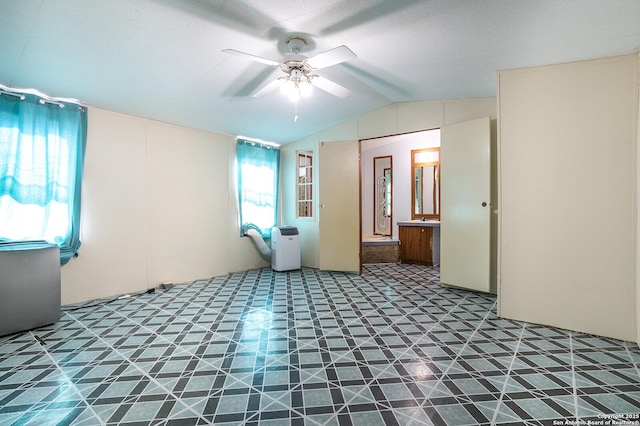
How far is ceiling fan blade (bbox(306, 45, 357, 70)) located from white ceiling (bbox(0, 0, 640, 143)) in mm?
249

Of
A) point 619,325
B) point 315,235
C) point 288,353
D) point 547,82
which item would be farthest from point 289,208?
point 619,325

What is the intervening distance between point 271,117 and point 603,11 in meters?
3.52

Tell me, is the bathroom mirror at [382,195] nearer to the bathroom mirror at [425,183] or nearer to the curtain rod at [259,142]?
the bathroom mirror at [425,183]

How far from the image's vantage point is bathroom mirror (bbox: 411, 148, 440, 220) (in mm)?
5941

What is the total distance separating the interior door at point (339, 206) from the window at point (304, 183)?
1.86 feet

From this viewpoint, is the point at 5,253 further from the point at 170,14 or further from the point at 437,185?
the point at 437,185

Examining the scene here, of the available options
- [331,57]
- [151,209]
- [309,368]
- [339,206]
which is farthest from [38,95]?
[339,206]

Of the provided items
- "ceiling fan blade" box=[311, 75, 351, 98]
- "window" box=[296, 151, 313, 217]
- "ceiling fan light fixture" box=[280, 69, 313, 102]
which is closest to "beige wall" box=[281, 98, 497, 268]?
A: "window" box=[296, 151, 313, 217]

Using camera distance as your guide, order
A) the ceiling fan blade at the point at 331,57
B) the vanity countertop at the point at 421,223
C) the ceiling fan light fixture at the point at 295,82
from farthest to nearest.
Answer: the vanity countertop at the point at 421,223, the ceiling fan light fixture at the point at 295,82, the ceiling fan blade at the point at 331,57

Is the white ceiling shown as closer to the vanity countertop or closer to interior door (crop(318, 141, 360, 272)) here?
interior door (crop(318, 141, 360, 272))

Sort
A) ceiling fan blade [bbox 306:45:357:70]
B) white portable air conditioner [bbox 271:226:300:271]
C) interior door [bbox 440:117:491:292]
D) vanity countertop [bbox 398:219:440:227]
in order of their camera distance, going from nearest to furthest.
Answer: ceiling fan blade [bbox 306:45:357:70], interior door [bbox 440:117:491:292], white portable air conditioner [bbox 271:226:300:271], vanity countertop [bbox 398:219:440:227]

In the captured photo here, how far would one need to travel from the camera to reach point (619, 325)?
8.14ft

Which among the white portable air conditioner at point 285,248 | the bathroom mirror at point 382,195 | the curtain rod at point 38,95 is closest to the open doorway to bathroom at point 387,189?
the bathroom mirror at point 382,195

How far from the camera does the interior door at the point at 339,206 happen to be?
4996 mm
